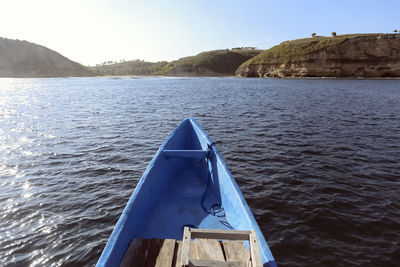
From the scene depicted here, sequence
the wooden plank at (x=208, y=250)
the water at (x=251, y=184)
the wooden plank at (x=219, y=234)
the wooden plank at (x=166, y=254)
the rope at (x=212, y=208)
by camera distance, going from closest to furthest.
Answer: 1. the wooden plank at (x=219, y=234)
2. the wooden plank at (x=208, y=250)
3. the wooden plank at (x=166, y=254)
4. the rope at (x=212, y=208)
5. the water at (x=251, y=184)

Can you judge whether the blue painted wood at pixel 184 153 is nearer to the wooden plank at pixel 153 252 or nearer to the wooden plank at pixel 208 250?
the wooden plank at pixel 153 252

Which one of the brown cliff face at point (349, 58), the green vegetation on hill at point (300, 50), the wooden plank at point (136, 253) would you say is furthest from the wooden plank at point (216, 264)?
the green vegetation on hill at point (300, 50)

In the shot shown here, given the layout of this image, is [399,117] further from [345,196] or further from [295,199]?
[295,199]

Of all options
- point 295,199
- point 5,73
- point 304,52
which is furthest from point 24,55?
point 295,199

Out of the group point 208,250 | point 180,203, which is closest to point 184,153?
point 180,203

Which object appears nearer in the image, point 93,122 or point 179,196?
point 179,196

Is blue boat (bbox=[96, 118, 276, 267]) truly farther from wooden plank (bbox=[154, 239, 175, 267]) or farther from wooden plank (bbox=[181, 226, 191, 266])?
wooden plank (bbox=[181, 226, 191, 266])

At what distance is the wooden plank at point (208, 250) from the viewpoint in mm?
3221

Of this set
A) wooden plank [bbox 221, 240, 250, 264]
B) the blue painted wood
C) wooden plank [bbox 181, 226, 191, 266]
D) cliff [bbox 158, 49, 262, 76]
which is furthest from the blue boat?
cliff [bbox 158, 49, 262, 76]

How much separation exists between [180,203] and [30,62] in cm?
17430

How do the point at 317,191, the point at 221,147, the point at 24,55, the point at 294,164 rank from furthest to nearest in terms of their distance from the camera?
1. the point at 24,55
2. the point at 221,147
3. the point at 294,164
4. the point at 317,191

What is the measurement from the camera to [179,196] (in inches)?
239

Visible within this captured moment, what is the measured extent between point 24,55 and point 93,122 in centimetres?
16383

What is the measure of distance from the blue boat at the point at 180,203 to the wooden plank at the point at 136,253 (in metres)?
0.09
